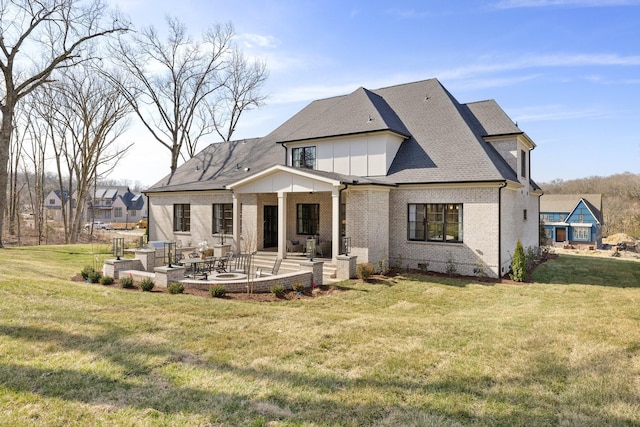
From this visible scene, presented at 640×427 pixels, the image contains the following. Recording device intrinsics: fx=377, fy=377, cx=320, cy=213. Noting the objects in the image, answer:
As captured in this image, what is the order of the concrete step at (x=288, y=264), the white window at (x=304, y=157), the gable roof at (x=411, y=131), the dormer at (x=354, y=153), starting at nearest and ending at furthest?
the concrete step at (x=288, y=264)
the gable roof at (x=411, y=131)
the dormer at (x=354, y=153)
the white window at (x=304, y=157)

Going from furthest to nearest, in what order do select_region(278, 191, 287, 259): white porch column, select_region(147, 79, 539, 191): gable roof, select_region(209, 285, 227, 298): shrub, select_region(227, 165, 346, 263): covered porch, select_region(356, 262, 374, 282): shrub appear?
select_region(278, 191, 287, 259): white porch column → select_region(147, 79, 539, 191): gable roof → select_region(227, 165, 346, 263): covered porch → select_region(356, 262, 374, 282): shrub → select_region(209, 285, 227, 298): shrub

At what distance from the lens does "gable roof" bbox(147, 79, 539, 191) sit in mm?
A: 15383

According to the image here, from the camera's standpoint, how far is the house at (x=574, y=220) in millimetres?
44906

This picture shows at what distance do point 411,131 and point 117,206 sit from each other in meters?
71.4

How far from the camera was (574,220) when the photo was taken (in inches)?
1815

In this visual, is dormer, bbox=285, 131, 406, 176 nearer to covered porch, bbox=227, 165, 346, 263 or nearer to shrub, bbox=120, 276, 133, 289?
covered porch, bbox=227, 165, 346, 263

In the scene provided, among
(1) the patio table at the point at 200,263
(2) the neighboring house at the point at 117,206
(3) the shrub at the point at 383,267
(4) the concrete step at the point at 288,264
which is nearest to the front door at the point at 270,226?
(4) the concrete step at the point at 288,264

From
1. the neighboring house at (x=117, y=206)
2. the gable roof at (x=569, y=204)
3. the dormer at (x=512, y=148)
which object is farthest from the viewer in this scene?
the neighboring house at (x=117, y=206)

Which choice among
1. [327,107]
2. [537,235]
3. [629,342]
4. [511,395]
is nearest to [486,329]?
[629,342]

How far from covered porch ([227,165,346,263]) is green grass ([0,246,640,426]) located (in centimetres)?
602

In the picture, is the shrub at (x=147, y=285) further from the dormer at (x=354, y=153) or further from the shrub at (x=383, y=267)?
the dormer at (x=354, y=153)

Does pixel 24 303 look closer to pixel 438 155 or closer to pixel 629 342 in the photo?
pixel 629 342

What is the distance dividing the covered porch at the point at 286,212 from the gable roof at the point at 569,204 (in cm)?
4160

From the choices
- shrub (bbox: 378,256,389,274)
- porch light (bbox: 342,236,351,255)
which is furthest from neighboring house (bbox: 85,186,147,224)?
shrub (bbox: 378,256,389,274)
